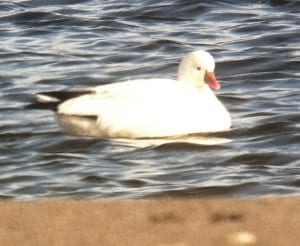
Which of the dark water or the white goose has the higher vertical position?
the white goose

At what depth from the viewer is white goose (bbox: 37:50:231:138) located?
9.23 m

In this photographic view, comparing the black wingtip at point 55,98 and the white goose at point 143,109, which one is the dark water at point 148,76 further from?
the black wingtip at point 55,98

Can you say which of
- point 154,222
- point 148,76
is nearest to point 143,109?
point 148,76

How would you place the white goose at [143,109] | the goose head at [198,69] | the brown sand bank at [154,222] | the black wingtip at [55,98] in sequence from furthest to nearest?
the goose head at [198,69], the black wingtip at [55,98], the white goose at [143,109], the brown sand bank at [154,222]

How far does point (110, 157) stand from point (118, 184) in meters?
0.77

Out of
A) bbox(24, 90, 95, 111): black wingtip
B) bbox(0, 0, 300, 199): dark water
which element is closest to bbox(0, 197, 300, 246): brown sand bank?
bbox(0, 0, 300, 199): dark water

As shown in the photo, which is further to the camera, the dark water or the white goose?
the white goose

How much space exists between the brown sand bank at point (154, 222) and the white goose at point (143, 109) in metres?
5.38

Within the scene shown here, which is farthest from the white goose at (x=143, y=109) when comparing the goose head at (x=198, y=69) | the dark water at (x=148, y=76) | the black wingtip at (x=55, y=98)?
the goose head at (x=198, y=69)

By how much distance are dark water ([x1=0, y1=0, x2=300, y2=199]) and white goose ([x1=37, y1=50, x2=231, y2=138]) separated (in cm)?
12

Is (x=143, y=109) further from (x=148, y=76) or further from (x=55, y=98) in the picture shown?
(x=148, y=76)

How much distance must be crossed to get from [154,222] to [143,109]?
5.56 meters

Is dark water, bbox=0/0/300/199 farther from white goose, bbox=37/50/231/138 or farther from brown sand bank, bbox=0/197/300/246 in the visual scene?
brown sand bank, bbox=0/197/300/246

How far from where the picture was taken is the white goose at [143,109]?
9.23 metres
